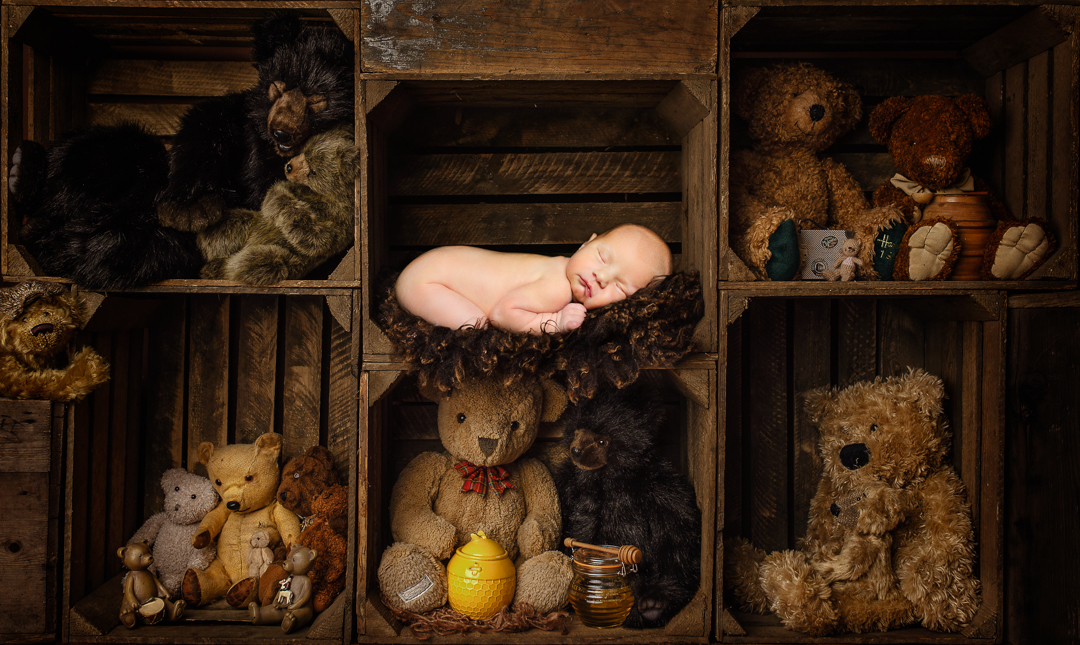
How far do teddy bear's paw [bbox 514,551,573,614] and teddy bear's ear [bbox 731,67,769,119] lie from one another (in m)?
1.30

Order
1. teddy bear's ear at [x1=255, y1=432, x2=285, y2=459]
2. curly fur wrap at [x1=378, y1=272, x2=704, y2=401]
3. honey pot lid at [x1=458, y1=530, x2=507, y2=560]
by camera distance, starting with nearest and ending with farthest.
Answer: curly fur wrap at [x1=378, y1=272, x2=704, y2=401] → honey pot lid at [x1=458, y1=530, x2=507, y2=560] → teddy bear's ear at [x1=255, y1=432, x2=285, y2=459]

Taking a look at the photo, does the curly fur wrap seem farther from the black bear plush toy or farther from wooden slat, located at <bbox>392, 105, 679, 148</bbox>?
wooden slat, located at <bbox>392, 105, 679, 148</bbox>

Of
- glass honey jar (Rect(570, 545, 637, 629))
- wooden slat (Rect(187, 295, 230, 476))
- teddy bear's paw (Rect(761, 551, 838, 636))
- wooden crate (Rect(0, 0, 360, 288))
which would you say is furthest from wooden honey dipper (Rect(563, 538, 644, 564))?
wooden slat (Rect(187, 295, 230, 476))

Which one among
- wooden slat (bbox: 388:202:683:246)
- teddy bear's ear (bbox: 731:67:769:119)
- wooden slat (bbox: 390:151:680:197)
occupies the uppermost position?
teddy bear's ear (bbox: 731:67:769:119)

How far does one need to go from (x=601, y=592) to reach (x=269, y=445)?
973mm

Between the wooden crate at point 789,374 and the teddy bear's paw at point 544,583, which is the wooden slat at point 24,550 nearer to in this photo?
the teddy bear's paw at point 544,583

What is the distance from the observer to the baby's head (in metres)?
1.41

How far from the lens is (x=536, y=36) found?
4.60 ft

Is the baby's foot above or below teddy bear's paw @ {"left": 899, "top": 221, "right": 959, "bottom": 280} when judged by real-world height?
below

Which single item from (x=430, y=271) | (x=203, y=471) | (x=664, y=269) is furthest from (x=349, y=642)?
(x=664, y=269)

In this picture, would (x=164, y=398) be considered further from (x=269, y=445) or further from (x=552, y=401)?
(x=552, y=401)

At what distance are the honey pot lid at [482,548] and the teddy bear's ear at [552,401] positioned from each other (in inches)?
14.0

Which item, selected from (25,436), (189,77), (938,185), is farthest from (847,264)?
(25,436)

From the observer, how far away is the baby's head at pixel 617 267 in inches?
55.7
